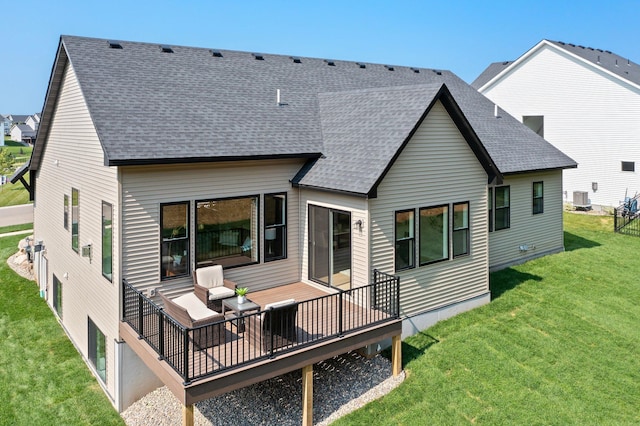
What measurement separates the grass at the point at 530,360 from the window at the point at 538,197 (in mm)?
2854

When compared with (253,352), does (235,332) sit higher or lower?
higher

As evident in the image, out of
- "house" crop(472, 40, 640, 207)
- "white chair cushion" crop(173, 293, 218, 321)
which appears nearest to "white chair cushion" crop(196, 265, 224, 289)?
"white chair cushion" crop(173, 293, 218, 321)

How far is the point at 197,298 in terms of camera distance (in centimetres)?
→ 1052

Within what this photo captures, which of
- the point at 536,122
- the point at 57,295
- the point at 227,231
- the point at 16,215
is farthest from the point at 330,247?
the point at 16,215

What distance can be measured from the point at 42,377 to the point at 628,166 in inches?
1162

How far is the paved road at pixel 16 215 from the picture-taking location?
34500mm

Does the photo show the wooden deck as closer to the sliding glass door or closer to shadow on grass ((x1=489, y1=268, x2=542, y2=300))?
the sliding glass door

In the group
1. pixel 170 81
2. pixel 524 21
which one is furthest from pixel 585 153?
pixel 170 81

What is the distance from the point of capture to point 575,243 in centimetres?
2019

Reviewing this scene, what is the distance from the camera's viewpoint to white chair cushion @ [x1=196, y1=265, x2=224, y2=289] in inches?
432

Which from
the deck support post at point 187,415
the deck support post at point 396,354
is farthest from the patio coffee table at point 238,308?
the deck support post at point 396,354

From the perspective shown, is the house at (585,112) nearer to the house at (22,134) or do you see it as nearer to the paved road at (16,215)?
the paved road at (16,215)

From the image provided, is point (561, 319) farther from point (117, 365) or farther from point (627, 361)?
point (117, 365)

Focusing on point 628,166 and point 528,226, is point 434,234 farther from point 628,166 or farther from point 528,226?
point 628,166
